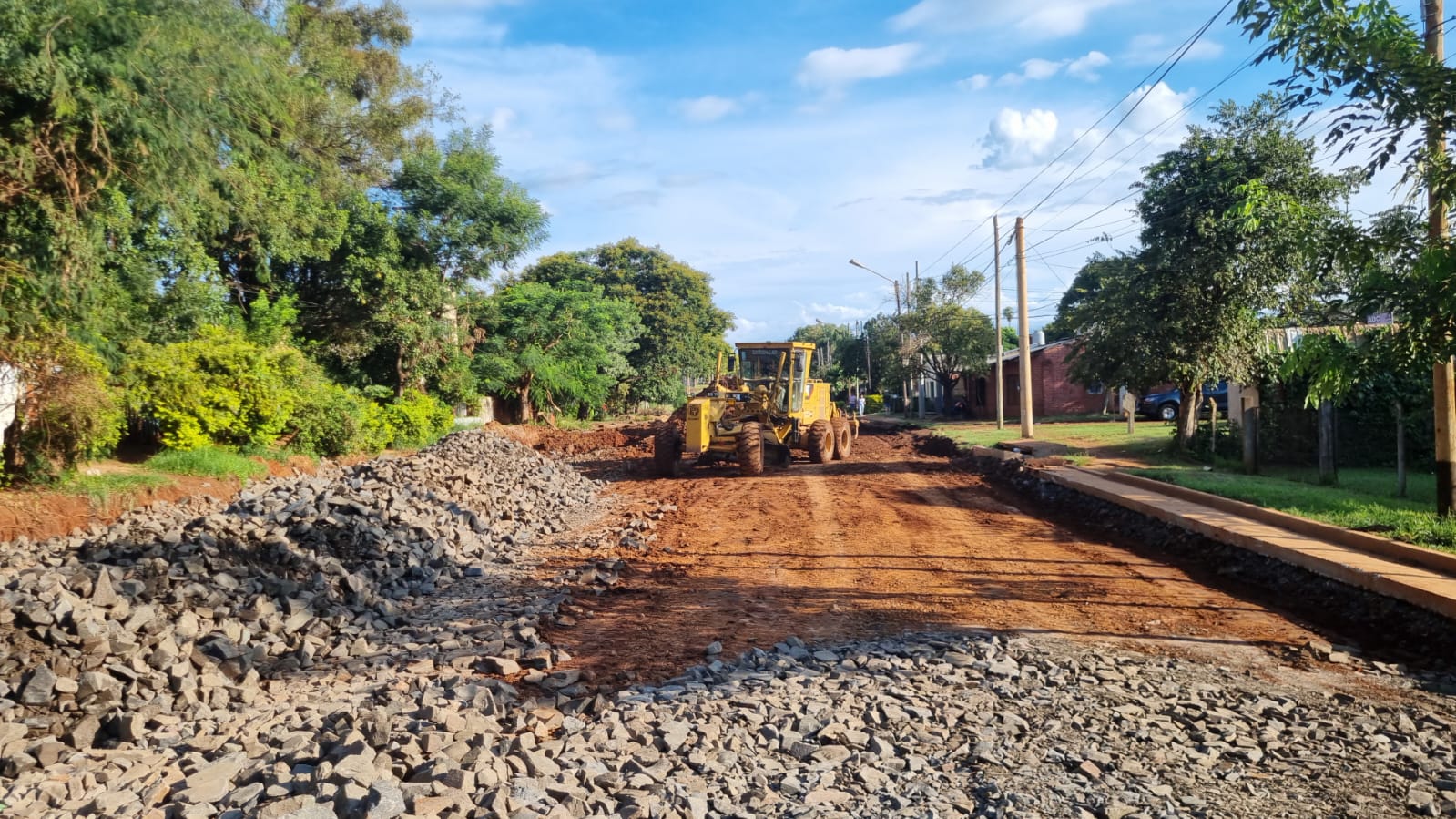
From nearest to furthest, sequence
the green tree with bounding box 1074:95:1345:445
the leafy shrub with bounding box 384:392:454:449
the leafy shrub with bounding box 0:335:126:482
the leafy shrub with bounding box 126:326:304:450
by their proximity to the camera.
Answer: the leafy shrub with bounding box 0:335:126:482, the leafy shrub with bounding box 126:326:304:450, the green tree with bounding box 1074:95:1345:445, the leafy shrub with bounding box 384:392:454:449

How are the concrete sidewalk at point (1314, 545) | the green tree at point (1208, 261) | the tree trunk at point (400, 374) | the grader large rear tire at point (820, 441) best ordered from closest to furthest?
1. the concrete sidewalk at point (1314, 545)
2. the green tree at point (1208, 261)
3. the grader large rear tire at point (820, 441)
4. the tree trunk at point (400, 374)

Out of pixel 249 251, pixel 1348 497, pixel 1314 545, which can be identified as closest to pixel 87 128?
pixel 249 251

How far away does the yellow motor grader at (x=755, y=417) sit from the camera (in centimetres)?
1819

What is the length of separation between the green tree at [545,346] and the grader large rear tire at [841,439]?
36.1ft

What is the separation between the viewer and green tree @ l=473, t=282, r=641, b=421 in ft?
93.5

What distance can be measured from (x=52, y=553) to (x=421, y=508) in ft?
12.2

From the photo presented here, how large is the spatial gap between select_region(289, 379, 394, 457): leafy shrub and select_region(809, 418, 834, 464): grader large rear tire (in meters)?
9.28

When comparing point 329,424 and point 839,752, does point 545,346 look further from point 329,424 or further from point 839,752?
point 839,752

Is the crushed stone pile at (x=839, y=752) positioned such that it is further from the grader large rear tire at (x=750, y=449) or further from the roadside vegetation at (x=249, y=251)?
the grader large rear tire at (x=750, y=449)

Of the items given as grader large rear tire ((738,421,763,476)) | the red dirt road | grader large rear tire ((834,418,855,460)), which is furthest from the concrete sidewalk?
grader large rear tire ((834,418,855,460))

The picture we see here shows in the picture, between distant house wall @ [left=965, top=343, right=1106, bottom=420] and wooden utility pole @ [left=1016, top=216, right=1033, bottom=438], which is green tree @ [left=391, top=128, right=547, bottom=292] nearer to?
wooden utility pole @ [left=1016, top=216, right=1033, bottom=438]

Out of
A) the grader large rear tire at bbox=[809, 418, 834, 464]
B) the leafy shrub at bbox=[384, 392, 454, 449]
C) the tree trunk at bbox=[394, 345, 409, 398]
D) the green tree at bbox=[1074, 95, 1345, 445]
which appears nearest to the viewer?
the green tree at bbox=[1074, 95, 1345, 445]

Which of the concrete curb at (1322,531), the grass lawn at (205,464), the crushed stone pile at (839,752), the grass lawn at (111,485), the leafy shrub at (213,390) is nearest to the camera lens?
the crushed stone pile at (839,752)

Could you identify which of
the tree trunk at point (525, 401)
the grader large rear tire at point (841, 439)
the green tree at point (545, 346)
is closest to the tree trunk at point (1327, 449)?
the grader large rear tire at point (841, 439)
